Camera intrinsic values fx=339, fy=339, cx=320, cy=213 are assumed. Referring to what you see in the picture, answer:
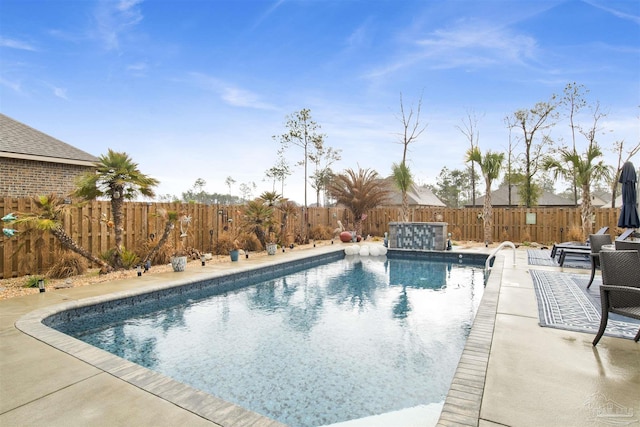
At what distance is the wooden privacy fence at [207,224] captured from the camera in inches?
276

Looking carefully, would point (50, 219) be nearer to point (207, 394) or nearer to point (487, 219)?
point (207, 394)

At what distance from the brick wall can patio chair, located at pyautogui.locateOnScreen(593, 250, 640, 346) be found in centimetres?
1193

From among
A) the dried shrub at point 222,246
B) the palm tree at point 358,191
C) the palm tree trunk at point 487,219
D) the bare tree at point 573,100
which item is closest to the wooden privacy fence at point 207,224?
the dried shrub at point 222,246

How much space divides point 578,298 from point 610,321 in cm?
106

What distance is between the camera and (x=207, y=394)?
8.30 ft

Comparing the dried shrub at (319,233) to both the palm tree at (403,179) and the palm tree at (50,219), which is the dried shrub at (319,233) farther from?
the palm tree at (50,219)

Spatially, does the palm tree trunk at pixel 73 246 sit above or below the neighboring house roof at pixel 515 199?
below

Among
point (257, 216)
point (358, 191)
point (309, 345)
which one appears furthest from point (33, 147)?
point (358, 191)

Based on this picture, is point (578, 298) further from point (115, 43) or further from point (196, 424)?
point (115, 43)

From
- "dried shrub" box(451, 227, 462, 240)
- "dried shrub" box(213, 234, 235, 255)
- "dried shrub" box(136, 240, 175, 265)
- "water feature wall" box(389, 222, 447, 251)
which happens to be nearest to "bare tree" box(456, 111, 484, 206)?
"dried shrub" box(451, 227, 462, 240)

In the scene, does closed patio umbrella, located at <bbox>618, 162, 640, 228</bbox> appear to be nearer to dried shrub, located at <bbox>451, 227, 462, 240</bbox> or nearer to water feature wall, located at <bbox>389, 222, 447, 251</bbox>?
water feature wall, located at <bbox>389, 222, 447, 251</bbox>

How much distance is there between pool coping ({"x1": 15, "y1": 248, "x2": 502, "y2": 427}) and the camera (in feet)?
7.22

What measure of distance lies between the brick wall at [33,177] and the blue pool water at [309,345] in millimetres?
6978

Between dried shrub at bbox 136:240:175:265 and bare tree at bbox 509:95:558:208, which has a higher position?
bare tree at bbox 509:95:558:208
